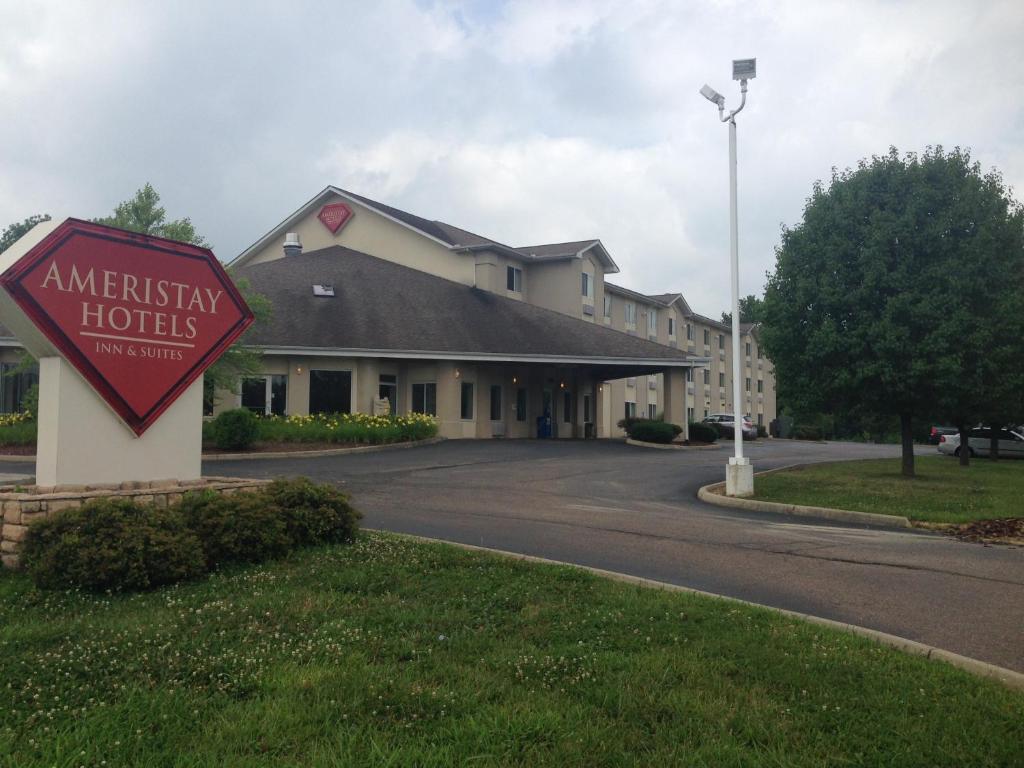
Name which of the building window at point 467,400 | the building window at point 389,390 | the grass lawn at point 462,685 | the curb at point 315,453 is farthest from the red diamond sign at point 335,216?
the grass lawn at point 462,685

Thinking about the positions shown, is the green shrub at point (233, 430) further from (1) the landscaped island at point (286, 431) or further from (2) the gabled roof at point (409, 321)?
(2) the gabled roof at point (409, 321)

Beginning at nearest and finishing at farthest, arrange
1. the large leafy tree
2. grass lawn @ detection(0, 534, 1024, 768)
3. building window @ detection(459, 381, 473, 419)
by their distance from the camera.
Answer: grass lawn @ detection(0, 534, 1024, 768)
the large leafy tree
building window @ detection(459, 381, 473, 419)

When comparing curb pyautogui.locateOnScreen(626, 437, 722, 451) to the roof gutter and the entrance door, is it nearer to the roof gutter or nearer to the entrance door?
the roof gutter

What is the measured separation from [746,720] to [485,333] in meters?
30.3

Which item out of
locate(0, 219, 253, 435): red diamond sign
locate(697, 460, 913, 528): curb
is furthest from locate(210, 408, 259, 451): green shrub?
locate(0, 219, 253, 435): red diamond sign

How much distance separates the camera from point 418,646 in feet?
19.2

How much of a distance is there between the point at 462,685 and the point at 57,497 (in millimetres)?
5473

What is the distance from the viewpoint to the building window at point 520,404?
124 ft

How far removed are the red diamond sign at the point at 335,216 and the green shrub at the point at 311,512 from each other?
35.4 m

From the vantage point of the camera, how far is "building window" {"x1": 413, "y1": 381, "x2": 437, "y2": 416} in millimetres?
33938

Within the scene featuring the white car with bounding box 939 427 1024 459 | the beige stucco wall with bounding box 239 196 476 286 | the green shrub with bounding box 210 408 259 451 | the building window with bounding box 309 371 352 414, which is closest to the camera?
the green shrub with bounding box 210 408 259 451

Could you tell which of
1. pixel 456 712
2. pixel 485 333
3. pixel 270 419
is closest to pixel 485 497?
pixel 456 712

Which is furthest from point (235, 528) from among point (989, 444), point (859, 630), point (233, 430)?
point (989, 444)

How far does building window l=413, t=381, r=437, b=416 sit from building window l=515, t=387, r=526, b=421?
195 inches
